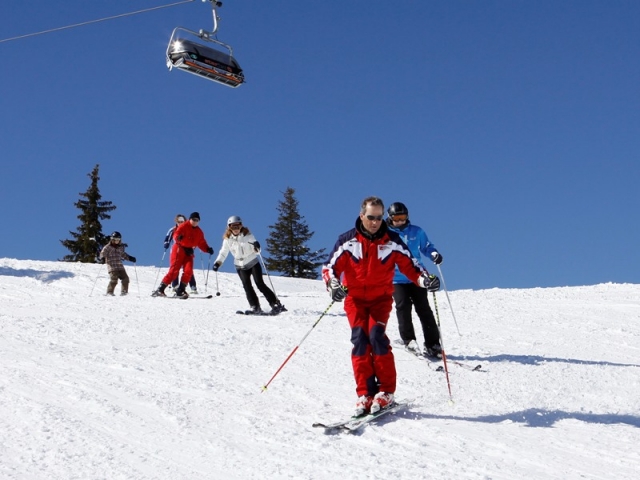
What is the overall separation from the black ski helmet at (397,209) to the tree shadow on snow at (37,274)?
1601cm

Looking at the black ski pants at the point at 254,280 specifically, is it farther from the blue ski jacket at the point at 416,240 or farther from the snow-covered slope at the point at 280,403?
the blue ski jacket at the point at 416,240

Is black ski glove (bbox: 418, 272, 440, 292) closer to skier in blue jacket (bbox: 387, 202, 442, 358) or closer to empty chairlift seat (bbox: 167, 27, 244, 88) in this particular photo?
skier in blue jacket (bbox: 387, 202, 442, 358)

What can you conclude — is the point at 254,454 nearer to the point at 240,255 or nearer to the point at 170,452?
the point at 170,452

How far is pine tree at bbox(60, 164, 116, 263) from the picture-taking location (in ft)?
156

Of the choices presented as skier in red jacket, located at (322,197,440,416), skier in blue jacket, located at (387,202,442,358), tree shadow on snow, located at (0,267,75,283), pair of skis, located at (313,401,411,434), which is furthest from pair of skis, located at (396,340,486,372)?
tree shadow on snow, located at (0,267,75,283)

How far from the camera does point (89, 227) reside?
49.2m

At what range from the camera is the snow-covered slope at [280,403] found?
4.19 metres

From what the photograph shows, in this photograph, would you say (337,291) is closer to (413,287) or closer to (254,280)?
(413,287)

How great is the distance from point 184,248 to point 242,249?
13.2 feet

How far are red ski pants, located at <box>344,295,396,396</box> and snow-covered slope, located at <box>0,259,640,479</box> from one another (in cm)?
32

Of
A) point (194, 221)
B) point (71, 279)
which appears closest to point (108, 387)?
point (194, 221)

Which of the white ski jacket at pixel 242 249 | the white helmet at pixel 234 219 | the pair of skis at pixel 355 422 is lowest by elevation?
the pair of skis at pixel 355 422

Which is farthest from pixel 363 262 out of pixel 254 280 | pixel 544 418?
pixel 254 280

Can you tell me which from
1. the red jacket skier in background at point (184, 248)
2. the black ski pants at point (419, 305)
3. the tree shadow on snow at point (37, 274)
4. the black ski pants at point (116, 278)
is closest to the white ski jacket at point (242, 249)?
the red jacket skier in background at point (184, 248)
